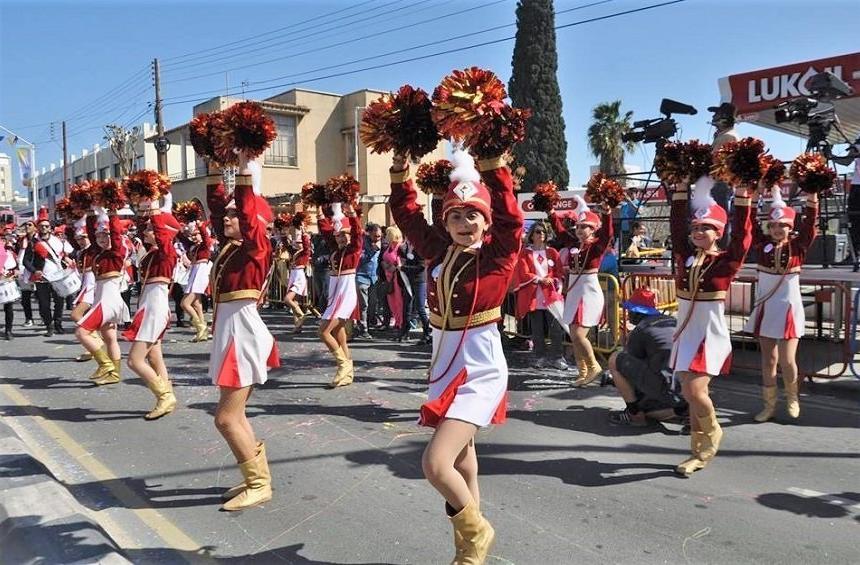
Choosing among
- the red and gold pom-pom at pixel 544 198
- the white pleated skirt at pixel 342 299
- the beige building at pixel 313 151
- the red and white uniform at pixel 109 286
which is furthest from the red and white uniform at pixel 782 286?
the beige building at pixel 313 151

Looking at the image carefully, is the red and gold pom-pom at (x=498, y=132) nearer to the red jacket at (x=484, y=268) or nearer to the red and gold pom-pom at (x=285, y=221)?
the red jacket at (x=484, y=268)

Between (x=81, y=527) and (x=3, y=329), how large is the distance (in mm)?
11744

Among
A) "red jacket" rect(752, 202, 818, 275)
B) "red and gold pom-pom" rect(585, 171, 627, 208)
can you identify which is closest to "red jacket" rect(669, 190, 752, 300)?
"red jacket" rect(752, 202, 818, 275)

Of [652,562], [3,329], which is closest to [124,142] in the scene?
[3,329]

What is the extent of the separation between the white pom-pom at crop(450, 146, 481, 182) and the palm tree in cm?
3468

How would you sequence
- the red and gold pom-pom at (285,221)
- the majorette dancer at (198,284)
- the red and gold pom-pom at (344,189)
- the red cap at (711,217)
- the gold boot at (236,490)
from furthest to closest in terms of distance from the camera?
the red and gold pom-pom at (285,221)
the majorette dancer at (198,284)
the red and gold pom-pom at (344,189)
the red cap at (711,217)
the gold boot at (236,490)

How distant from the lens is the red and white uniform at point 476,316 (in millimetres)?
3121

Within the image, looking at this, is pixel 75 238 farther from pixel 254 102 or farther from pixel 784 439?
pixel 784 439

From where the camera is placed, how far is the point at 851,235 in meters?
10.2

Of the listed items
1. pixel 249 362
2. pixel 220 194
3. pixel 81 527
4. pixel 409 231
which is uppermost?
pixel 220 194

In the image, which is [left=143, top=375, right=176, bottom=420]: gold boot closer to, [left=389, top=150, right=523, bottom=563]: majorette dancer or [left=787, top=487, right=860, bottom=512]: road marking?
[left=389, top=150, right=523, bottom=563]: majorette dancer

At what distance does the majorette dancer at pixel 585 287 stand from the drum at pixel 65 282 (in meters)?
9.33

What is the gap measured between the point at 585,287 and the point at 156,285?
4.43 metres

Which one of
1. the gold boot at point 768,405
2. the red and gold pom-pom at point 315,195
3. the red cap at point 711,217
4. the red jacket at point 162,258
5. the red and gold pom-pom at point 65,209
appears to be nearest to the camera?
the red cap at point 711,217
